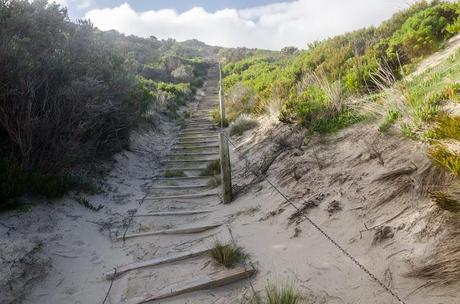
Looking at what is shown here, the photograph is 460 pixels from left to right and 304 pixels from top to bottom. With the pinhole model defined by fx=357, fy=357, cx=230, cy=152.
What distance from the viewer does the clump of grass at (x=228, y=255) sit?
4.19 meters

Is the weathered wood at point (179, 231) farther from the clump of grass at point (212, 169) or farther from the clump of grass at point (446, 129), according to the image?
the clump of grass at point (446, 129)

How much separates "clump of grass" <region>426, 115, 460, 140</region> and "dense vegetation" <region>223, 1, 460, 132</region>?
519 mm

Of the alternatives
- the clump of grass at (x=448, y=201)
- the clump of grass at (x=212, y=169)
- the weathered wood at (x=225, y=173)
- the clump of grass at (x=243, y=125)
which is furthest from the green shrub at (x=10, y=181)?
the clump of grass at (x=243, y=125)

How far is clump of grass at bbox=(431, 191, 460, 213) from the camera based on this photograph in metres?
3.05

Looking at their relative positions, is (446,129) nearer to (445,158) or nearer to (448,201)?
(445,158)

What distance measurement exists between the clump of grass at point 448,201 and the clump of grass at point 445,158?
0.25 meters

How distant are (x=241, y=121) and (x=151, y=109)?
446 centimetres

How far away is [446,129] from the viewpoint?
12.0 feet

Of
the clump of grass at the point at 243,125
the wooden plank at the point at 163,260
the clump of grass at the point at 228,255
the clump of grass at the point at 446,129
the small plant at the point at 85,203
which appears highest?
the clump of grass at the point at 446,129

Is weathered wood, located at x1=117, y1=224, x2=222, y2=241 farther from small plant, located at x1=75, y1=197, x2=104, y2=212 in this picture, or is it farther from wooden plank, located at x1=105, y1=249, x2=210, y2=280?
small plant, located at x1=75, y1=197, x2=104, y2=212

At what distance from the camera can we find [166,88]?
1873 cm

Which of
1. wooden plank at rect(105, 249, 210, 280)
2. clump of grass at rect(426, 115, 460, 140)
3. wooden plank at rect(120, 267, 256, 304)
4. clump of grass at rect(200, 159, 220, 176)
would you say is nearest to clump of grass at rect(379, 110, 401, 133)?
clump of grass at rect(426, 115, 460, 140)

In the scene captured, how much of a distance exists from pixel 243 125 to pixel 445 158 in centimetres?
747

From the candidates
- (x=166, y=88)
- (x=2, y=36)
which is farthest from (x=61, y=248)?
(x=166, y=88)
